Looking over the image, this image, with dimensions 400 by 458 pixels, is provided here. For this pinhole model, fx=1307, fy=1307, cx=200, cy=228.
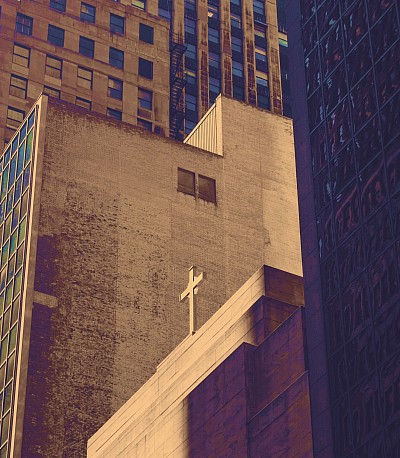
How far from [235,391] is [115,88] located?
60.9 metres

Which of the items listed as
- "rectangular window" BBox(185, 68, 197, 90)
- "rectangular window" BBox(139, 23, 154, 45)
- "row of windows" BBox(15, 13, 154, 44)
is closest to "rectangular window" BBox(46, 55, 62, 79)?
"row of windows" BBox(15, 13, 154, 44)

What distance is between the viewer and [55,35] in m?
105

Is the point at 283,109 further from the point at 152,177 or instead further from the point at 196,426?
the point at 196,426

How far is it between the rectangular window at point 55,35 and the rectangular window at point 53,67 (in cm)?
157

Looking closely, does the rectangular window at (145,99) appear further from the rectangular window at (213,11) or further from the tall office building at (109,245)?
the rectangular window at (213,11)

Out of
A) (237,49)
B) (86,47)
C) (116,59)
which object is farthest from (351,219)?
(237,49)

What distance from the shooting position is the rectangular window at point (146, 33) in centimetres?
10869

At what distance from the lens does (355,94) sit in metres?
42.5

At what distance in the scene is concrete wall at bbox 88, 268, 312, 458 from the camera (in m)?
43.0

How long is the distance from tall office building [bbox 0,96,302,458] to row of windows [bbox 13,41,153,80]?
21.6 meters

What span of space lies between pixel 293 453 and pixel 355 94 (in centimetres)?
1172

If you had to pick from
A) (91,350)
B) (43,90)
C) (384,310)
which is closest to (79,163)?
(91,350)

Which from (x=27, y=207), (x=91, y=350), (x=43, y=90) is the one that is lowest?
(x=91, y=350)

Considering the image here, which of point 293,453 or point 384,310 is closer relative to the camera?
point 384,310
